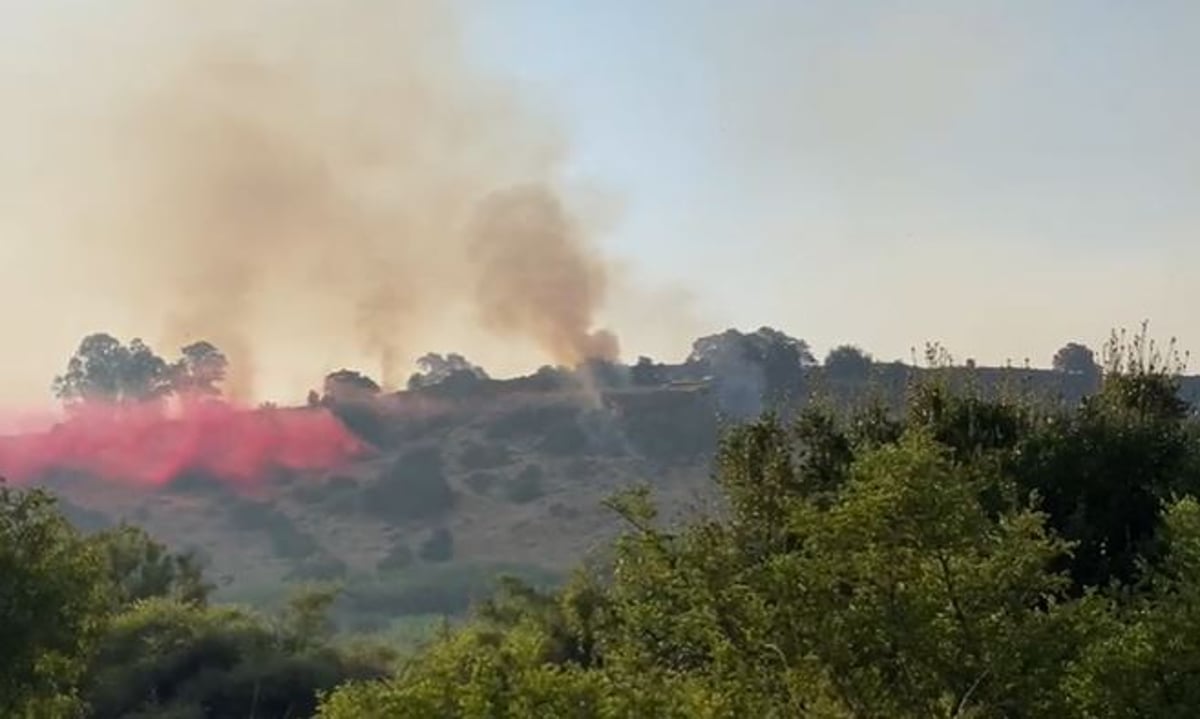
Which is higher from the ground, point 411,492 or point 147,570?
point 147,570

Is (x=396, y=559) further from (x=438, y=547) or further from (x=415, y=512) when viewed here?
(x=415, y=512)

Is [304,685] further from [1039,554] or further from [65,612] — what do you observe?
[1039,554]

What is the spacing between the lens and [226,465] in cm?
19875

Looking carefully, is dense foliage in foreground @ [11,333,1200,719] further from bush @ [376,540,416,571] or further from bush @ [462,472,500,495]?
bush @ [462,472,500,495]

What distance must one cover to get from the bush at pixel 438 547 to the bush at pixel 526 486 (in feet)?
42.8

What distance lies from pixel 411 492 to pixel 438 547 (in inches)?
806

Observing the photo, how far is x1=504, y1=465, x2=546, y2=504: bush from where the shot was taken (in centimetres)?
17988

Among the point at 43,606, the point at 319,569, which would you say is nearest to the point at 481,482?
the point at 319,569

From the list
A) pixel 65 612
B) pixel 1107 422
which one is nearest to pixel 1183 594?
pixel 1107 422

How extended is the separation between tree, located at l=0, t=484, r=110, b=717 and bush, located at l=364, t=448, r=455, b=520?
145m

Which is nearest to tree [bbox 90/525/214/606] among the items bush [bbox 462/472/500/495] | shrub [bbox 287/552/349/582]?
shrub [bbox 287/552/349/582]

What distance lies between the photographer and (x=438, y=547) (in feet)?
538

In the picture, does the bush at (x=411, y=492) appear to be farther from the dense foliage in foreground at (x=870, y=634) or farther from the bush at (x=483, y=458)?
A: the dense foliage in foreground at (x=870, y=634)

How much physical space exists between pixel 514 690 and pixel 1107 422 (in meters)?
19.2
